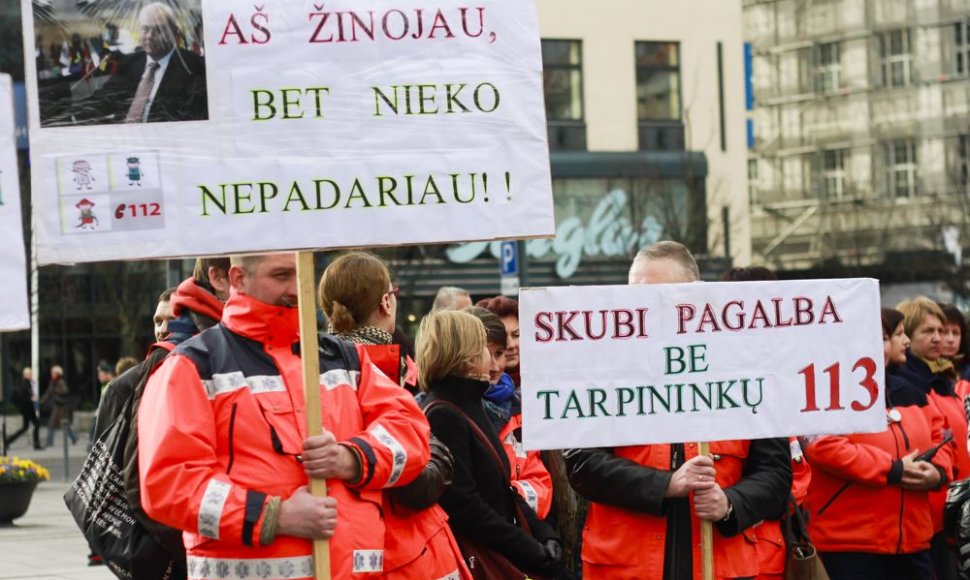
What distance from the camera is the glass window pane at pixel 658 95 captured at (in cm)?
4288

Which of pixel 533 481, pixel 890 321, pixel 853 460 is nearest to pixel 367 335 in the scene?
pixel 533 481

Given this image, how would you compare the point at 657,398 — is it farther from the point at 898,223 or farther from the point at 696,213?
the point at 898,223

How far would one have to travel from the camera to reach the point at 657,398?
18.6 feet

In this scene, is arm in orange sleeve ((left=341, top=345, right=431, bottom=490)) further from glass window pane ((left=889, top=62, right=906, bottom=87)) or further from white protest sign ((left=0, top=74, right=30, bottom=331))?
glass window pane ((left=889, top=62, right=906, bottom=87))

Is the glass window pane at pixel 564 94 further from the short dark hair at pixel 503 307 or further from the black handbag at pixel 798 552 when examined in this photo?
the black handbag at pixel 798 552

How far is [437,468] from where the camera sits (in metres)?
5.66

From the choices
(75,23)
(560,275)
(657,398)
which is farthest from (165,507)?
(560,275)

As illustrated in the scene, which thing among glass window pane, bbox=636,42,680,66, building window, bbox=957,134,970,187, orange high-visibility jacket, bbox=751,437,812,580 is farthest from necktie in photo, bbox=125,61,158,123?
building window, bbox=957,134,970,187

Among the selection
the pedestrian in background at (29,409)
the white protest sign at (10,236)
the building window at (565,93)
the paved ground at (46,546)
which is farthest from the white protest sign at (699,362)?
the building window at (565,93)

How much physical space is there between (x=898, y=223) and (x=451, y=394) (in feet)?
164

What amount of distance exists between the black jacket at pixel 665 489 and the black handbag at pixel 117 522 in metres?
1.47

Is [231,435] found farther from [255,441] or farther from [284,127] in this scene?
[284,127]

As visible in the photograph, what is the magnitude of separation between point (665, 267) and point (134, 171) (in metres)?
2.02

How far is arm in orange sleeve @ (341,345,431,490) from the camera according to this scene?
490 cm
